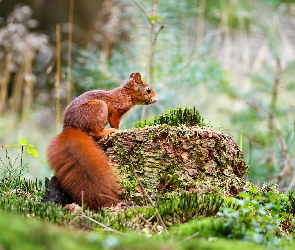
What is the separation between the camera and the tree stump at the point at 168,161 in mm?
2953

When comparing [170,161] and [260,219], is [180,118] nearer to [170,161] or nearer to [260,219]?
[170,161]

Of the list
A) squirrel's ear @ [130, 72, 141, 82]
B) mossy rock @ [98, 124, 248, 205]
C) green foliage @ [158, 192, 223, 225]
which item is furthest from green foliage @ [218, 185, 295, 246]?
squirrel's ear @ [130, 72, 141, 82]

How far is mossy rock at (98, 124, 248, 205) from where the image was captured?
9.70ft

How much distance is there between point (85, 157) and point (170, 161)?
55 centimetres

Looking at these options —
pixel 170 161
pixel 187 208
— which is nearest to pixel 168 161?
pixel 170 161

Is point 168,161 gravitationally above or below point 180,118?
below

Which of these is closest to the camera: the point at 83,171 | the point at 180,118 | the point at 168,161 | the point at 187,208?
the point at 187,208

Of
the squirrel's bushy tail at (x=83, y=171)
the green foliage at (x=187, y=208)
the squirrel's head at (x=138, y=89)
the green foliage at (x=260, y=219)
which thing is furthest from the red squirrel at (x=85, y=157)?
the green foliage at (x=260, y=219)

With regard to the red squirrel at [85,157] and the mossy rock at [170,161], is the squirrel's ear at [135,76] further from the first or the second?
the mossy rock at [170,161]

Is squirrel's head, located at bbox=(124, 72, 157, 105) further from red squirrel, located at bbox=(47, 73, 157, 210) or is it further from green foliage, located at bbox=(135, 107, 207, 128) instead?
green foliage, located at bbox=(135, 107, 207, 128)

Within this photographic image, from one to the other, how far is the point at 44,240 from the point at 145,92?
2.68 m

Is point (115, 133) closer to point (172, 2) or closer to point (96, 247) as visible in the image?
point (96, 247)

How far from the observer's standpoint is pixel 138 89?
4.05m

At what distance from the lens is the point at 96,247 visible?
160 cm
